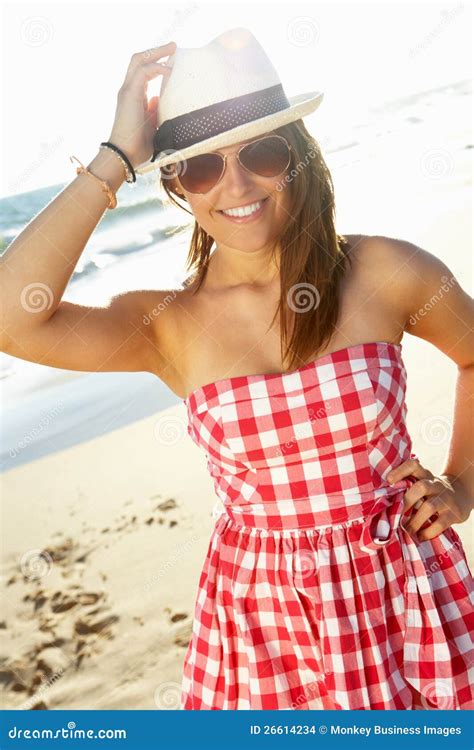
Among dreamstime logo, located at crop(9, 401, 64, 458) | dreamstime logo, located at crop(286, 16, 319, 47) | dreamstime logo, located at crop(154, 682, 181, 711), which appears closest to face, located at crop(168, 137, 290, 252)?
dreamstime logo, located at crop(154, 682, 181, 711)

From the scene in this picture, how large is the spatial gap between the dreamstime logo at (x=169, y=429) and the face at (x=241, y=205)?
13.9 feet

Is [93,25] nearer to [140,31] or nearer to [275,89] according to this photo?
[140,31]

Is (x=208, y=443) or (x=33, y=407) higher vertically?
(x=208, y=443)

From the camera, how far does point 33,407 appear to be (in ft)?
23.8

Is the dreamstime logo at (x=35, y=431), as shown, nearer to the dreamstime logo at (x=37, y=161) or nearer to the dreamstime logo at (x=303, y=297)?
the dreamstime logo at (x=303, y=297)

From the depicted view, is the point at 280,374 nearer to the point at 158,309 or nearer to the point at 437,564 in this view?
the point at 158,309

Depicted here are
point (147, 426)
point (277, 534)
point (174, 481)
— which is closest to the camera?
point (277, 534)

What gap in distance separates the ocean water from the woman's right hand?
0.30 metres

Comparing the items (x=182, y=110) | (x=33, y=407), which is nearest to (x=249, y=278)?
(x=182, y=110)

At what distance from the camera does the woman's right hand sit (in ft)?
6.98

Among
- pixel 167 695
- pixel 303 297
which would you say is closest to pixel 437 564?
pixel 303 297

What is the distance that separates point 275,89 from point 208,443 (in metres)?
0.93

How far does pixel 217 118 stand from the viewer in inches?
82.4
